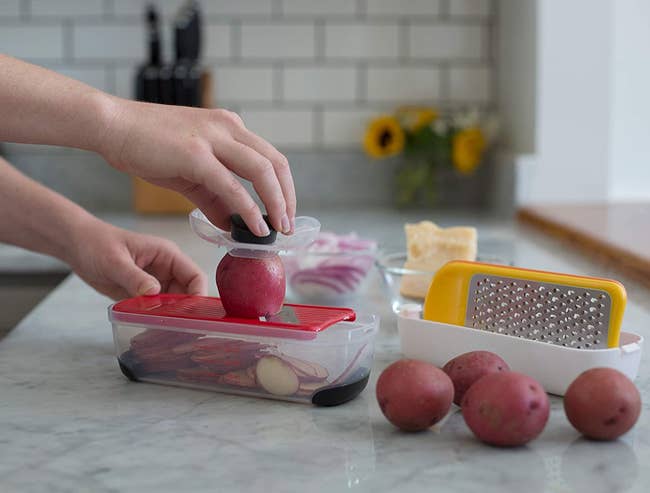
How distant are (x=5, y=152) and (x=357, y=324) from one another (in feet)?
6.09

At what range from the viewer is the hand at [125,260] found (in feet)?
3.52

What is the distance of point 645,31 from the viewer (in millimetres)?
2221

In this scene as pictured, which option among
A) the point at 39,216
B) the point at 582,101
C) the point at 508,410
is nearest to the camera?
the point at 508,410

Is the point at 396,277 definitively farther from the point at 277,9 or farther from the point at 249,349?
the point at 277,9

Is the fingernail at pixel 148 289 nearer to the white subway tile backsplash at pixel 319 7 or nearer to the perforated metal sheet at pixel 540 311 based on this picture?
the perforated metal sheet at pixel 540 311

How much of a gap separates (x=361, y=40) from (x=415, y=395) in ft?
6.03

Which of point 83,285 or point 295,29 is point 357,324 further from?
point 295,29

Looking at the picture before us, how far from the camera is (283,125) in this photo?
2445 millimetres

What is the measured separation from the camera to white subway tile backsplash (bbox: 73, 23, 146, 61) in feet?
7.91

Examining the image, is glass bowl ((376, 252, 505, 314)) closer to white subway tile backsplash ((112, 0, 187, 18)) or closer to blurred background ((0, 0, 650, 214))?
blurred background ((0, 0, 650, 214))

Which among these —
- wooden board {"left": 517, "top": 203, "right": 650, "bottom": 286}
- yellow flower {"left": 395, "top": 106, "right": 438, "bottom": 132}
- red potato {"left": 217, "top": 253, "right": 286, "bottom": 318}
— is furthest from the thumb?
yellow flower {"left": 395, "top": 106, "right": 438, "bottom": 132}

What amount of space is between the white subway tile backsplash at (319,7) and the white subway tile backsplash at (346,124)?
0.84 feet

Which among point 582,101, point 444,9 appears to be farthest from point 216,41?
point 582,101

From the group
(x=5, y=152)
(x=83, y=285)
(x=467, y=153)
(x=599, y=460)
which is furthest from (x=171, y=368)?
(x=5, y=152)
